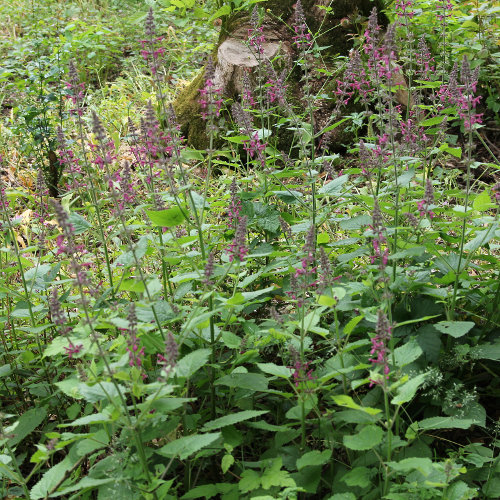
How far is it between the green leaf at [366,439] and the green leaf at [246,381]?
445 mm

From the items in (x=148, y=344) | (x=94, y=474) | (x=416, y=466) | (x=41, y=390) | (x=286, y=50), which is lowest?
(x=41, y=390)

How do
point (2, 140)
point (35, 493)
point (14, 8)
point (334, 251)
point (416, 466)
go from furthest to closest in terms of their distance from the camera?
point (14, 8), point (2, 140), point (334, 251), point (35, 493), point (416, 466)

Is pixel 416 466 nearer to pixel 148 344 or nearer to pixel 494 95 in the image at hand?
pixel 148 344

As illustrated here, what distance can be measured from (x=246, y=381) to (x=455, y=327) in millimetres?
890

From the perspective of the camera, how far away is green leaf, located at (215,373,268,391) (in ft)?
7.50

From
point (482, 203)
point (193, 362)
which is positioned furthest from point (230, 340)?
point (482, 203)

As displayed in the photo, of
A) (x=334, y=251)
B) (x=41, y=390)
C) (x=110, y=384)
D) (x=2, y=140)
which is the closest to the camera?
(x=110, y=384)

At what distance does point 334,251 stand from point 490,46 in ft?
14.0

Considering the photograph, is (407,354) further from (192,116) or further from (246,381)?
(192,116)

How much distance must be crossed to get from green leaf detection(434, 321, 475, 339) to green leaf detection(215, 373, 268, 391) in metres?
0.77

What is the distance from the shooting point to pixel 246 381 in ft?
7.62

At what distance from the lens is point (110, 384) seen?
1.97 metres

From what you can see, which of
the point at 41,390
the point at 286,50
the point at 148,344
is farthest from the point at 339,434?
the point at 286,50

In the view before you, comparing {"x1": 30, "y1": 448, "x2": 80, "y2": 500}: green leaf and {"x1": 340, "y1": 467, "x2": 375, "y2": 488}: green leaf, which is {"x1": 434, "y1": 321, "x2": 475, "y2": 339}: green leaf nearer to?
{"x1": 340, "y1": 467, "x2": 375, "y2": 488}: green leaf
